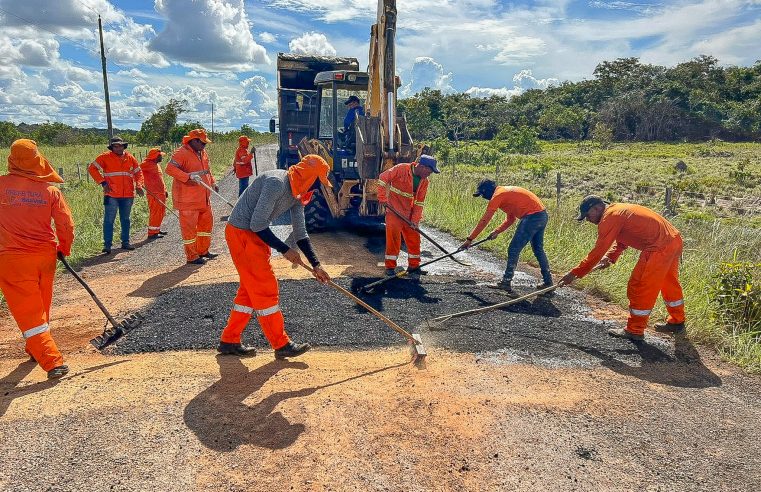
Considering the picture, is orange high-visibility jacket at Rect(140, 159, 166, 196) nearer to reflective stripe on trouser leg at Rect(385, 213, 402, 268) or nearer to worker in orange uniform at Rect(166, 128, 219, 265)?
worker in orange uniform at Rect(166, 128, 219, 265)

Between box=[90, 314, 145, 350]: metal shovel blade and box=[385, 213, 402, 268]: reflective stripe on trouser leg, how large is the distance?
305 cm

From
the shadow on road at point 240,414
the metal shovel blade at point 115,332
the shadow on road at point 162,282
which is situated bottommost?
the shadow on road at point 240,414

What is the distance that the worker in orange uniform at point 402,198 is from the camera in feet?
21.0

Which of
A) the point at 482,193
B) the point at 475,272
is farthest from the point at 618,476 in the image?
the point at 475,272

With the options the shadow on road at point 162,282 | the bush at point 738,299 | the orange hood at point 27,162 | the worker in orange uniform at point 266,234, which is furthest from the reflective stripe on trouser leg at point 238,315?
the bush at point 738,299

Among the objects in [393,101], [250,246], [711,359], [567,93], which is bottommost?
[711,359]

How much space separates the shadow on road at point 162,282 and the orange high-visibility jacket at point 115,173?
186 centimetres

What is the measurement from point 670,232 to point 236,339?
4056mm

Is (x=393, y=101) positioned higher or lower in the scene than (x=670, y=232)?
higher

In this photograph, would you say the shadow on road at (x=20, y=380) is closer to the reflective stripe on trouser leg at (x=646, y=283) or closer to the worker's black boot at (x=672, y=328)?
the reflective stripe on trouser leg at (x=646, y=283)

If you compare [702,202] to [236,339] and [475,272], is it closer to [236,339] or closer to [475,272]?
[475,272]

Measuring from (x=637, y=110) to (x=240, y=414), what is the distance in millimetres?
49003

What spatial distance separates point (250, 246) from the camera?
3.93 meters

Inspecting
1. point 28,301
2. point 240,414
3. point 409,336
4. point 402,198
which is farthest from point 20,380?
point 402,198
